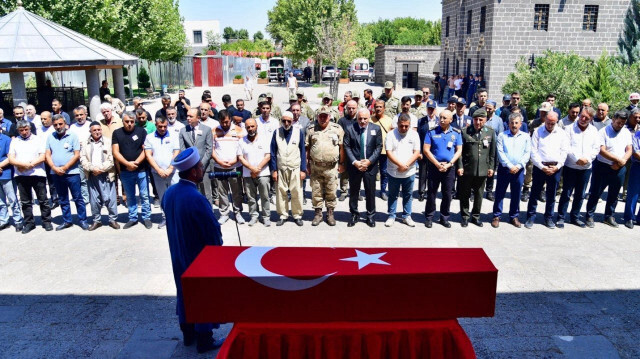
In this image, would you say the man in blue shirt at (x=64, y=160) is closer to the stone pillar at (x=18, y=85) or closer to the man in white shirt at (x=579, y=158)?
the man in white shirt at (x=579, y=158)

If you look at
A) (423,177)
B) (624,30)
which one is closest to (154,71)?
(624,30)

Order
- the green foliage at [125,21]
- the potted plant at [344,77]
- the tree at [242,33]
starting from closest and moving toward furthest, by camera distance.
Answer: the green foliage at [125,21] < the potted plant at [344,77] < the tree at [242,33]

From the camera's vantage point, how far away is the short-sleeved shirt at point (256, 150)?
27.8 feet

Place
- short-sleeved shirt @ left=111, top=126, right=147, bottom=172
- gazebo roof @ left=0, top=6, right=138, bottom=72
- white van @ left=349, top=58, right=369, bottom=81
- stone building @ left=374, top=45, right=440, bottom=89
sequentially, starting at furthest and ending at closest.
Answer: white van @ left=349, top=58, right=369, bottom=81 → stone building @ left=374, top=45, right=440, bottom=89 → gazebo roof @ left=0, top=6, right=138, bottom=72 → short-sleeved shirt @ left=111, top=126, right=147, bottom=172

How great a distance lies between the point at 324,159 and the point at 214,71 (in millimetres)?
40940

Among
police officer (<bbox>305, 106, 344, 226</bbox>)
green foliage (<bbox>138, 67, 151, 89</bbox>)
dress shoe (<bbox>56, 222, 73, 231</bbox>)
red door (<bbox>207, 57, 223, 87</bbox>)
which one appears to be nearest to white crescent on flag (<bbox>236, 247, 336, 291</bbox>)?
police officer (<bbox>305, 106, 344, 226</bbox>)

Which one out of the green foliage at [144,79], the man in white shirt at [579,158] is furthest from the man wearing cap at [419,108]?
the green foliage at [144,79]

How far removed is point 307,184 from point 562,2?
22546mm

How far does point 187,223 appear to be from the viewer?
4445 mm

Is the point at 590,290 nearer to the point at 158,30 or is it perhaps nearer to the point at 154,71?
the point at 158,30

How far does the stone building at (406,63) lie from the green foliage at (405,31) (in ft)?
91.0

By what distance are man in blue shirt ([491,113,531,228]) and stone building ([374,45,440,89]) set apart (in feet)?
117

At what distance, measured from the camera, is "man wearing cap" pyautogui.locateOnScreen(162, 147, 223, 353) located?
4422mm

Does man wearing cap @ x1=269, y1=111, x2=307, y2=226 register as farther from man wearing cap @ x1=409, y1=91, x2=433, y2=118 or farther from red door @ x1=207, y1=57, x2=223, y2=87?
red door @ x1=207, y1=57, x2=223, y2=87
